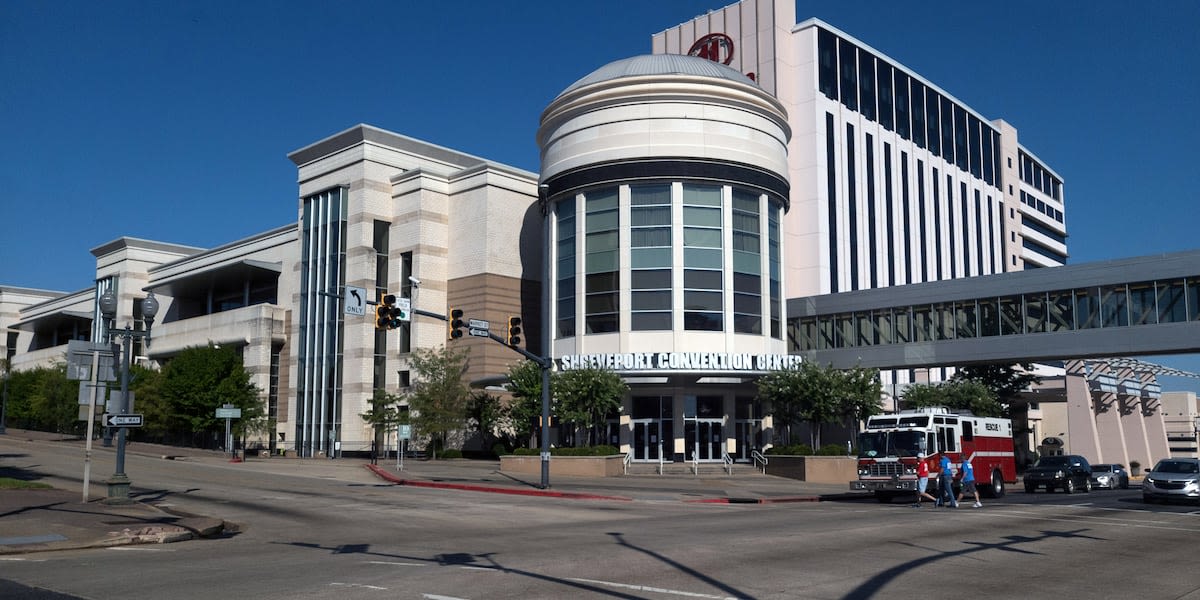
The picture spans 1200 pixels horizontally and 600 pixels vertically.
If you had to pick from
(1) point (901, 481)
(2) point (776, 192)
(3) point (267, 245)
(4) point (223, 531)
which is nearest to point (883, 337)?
(2) point (776, 192)

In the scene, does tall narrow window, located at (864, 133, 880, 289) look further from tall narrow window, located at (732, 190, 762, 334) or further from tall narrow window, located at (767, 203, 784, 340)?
tall narrow window, located at (732, 190, 762, 334)

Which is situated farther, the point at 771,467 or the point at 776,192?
the point at 776,192

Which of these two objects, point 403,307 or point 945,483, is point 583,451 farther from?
point 403,307

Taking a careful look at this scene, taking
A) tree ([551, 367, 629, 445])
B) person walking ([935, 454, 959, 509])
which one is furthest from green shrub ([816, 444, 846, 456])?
person walking ([935, 454, 959, 509])

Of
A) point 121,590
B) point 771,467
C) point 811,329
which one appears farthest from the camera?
point 811,329

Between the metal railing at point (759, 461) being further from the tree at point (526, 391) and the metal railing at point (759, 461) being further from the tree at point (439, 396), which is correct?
the tree at point (439, 396)

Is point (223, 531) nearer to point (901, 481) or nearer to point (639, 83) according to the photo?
point (901, 481)

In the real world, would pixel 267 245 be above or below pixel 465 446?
above

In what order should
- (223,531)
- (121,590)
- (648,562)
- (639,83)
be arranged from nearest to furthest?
(121,590)
(648,562)
(223,531)
(639,83)

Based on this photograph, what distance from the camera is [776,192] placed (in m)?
57.5

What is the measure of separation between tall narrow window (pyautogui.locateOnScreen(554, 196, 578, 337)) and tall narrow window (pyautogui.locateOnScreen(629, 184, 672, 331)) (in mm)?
4122

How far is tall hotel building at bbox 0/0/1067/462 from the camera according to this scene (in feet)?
177

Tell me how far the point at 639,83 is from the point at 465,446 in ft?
84.6

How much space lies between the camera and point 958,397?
6169 centimetres
